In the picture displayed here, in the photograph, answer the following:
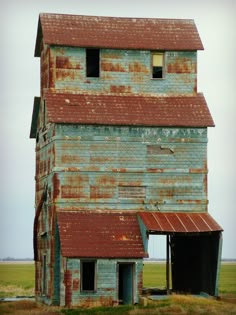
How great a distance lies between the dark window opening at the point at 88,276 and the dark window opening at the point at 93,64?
389 inches

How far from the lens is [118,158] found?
5284cm

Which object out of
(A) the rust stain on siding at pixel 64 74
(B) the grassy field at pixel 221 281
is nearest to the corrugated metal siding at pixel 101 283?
(A) the rust stain on siding at pixel 64 74

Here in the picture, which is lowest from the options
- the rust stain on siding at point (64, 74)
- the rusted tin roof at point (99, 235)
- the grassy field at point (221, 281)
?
the grassy field at point (221, 281)

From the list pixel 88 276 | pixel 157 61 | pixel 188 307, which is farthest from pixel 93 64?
pixel 188 307

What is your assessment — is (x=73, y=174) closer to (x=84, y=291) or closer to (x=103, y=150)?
(x=103, y=150)

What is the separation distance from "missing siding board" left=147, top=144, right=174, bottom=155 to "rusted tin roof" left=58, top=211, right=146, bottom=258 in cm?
319

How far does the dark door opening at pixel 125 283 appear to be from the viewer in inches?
2021

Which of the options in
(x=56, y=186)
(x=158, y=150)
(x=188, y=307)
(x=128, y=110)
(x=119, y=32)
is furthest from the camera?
(x=119, y=32)

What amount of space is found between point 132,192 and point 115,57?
6935 millimetres

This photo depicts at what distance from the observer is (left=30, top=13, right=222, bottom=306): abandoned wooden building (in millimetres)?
51094

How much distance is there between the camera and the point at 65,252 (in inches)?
1971

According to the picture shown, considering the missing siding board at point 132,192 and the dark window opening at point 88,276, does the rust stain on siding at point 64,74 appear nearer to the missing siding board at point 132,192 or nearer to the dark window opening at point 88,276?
the missing siding board at point 132,192

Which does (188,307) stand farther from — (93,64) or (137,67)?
(93,64)

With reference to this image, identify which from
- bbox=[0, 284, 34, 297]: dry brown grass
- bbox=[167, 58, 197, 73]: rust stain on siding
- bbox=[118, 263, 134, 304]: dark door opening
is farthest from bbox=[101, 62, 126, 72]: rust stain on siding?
bbox=[0, 284, 34, 297]: dry brown grass
